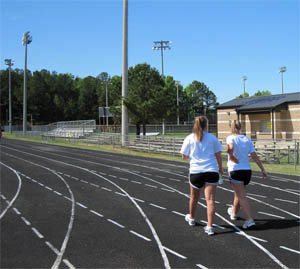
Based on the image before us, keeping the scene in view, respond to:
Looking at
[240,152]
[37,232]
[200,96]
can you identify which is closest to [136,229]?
[37,232]

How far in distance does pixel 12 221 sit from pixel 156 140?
17.8 m

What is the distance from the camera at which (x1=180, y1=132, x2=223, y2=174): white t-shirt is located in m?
5.38

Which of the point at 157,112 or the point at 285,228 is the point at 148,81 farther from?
the point at 285,228

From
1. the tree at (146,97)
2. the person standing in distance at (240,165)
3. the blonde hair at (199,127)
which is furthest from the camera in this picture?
the tree at (146,97)

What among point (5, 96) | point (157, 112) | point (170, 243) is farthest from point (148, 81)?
point (5, 96)

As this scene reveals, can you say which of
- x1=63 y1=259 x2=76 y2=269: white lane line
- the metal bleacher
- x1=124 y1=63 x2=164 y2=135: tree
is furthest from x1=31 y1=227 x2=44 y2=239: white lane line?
the metal bleacher

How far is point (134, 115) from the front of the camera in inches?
1168

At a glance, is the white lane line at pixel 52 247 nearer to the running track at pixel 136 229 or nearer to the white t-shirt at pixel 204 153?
the running track at pixel 136 229

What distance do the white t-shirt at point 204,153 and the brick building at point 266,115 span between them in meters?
23.9

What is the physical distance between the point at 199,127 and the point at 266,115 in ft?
85.8

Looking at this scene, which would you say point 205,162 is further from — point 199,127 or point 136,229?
point 136,229

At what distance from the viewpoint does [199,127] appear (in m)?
5.35

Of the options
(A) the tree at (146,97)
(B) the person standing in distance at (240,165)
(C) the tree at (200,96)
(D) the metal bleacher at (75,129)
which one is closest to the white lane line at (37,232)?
(B) the person standing in distance at (240,165)

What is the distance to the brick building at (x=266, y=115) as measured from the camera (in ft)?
91.2
